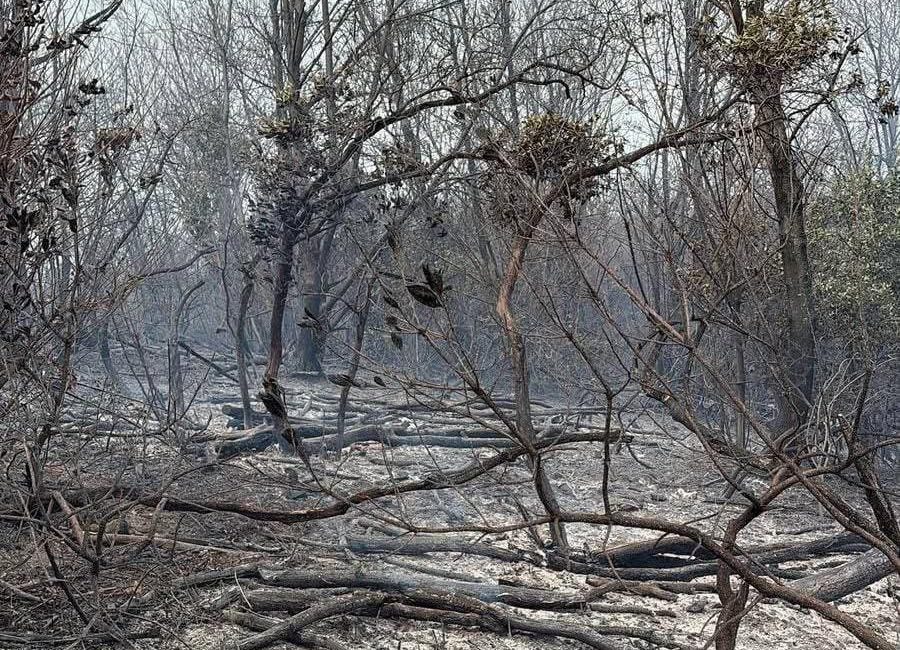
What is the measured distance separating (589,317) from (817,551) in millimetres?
13571

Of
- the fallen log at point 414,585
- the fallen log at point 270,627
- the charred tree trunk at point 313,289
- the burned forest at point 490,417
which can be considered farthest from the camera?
the charred tree trunk at point 313,289

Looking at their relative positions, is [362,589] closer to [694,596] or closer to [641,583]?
[641,583]

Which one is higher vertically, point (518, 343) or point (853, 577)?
point (518, 343)

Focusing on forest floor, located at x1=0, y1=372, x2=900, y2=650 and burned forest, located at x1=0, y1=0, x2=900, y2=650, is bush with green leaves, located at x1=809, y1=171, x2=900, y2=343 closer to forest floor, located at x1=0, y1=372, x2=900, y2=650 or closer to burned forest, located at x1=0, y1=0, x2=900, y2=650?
burned forest, located at x1=0, y1=0, x2=900, y2=650

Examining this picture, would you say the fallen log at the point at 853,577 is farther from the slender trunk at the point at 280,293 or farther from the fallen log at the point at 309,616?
the slender trunk at the point at 280,293

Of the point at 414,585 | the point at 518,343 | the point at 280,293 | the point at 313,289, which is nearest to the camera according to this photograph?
the point at 518,343

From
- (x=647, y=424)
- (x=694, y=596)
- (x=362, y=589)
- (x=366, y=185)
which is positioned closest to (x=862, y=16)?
(x=647, y=424)

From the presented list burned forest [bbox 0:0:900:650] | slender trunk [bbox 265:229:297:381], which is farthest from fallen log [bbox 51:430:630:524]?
slender trunk [bbox 265:229:297:381]

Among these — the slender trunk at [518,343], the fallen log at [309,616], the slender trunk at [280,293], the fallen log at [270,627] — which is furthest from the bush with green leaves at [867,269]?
the fallen log at [270,627]

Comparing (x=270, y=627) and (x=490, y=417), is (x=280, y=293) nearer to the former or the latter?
(x=490, y=417)

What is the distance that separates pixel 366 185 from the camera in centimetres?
784

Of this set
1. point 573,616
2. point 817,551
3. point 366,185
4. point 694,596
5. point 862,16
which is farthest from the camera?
point 862,16

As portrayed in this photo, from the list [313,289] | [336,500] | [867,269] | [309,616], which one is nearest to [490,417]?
[336,500]

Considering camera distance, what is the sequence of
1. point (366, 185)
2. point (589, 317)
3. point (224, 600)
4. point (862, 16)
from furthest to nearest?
point (862, 16)
point (589, 317)
point (366, 185)
point (224, 600)
